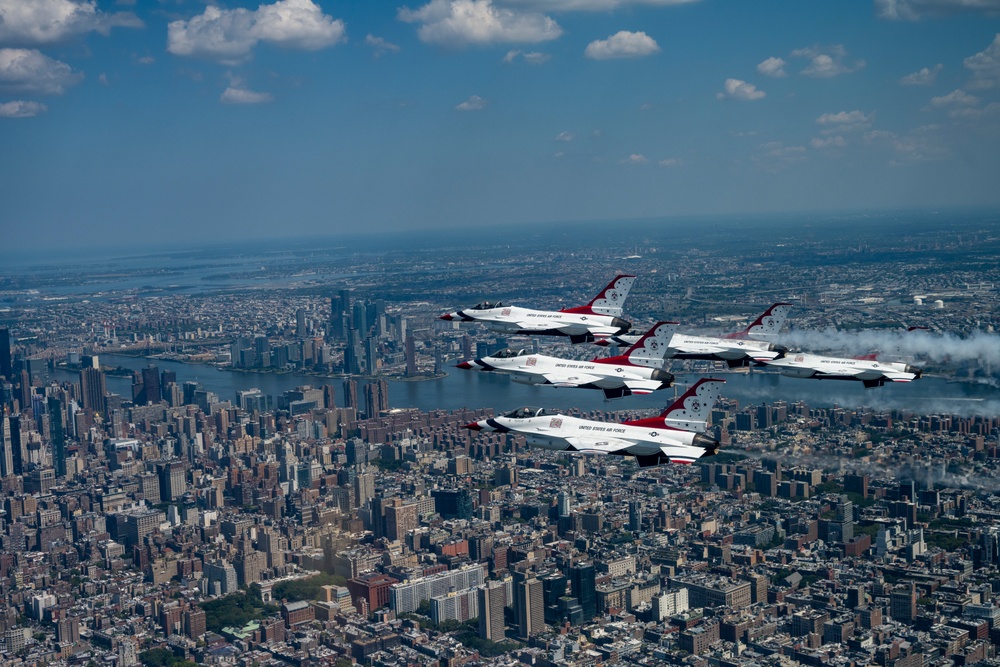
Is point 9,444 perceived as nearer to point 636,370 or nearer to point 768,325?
point 636,370

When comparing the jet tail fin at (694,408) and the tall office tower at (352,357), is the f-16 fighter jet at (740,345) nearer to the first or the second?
the jet tail fin at (694,408)

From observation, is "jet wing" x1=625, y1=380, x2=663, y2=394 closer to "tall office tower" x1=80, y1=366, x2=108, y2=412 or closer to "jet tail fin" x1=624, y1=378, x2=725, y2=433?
"jet tail fin" x1=624, y1=378, x2=725, y2=433

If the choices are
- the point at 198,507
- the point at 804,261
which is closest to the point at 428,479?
the point at 198,507

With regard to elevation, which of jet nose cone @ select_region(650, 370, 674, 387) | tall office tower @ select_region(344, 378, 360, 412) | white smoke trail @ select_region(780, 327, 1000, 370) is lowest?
tall office tower @ select_region(344, 378, 360, 412)

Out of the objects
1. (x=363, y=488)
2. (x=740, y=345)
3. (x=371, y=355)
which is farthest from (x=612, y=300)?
(x=371, y=355)

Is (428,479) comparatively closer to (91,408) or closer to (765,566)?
(765,566)

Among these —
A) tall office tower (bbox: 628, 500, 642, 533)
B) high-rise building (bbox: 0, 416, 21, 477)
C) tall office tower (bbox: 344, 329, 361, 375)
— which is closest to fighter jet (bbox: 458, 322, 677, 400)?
tall office tower (bbox: 628, 500, 642, 533)
